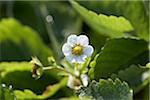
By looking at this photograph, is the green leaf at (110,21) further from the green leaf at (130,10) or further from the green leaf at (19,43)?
the green leaf at (19,43)

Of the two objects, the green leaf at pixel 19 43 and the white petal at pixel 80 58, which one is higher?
the white petal at pixel 80 58

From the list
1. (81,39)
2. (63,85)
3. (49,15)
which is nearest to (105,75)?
(81,39)

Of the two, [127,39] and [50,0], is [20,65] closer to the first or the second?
[127,39]

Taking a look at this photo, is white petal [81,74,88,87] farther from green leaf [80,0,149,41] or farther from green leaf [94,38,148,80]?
green leaf [80,0,149,41]

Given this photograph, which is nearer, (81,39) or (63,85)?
(81,39)

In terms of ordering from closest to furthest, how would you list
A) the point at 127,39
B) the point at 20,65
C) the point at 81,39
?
the point at 81,39, the point at 127,39, the point at 20,65

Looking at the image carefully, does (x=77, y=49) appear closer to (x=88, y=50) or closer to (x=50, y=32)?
(x=88, y=50)

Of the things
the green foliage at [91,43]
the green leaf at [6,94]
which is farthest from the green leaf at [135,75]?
the green leaf at [6,94]
